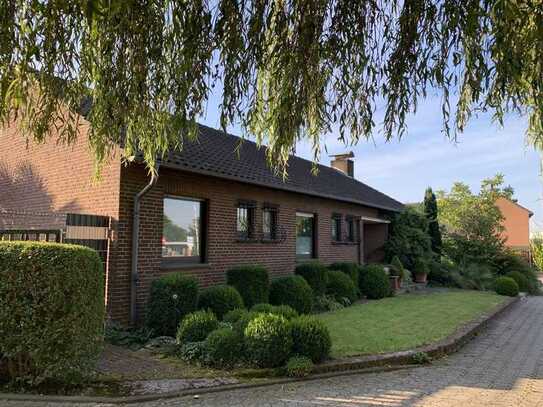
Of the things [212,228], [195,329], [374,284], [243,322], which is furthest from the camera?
[374,284]

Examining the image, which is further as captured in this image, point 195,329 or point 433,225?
point 433,225

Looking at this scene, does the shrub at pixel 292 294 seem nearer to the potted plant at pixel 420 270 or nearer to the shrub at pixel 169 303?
the shrub at pixel 169 303

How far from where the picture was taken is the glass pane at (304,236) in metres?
14.6

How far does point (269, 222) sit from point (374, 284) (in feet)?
13.9

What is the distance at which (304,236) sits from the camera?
49.0ft

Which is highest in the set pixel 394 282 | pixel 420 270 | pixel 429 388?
pixel 420 270

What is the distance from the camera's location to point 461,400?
5.38 metres

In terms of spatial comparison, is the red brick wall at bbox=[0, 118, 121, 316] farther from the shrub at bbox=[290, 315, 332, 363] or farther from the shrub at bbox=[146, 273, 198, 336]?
the shrub at bbox=[290, 315, 332, 363]

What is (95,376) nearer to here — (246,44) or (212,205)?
(246,44)

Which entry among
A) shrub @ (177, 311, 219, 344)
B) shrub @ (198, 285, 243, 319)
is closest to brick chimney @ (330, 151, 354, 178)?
shrub @ (198, 285, 243, 319)

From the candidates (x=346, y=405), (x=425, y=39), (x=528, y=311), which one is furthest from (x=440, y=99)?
(x=528, y=311)

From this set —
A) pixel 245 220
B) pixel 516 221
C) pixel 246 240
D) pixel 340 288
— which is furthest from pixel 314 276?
pixel 516 221

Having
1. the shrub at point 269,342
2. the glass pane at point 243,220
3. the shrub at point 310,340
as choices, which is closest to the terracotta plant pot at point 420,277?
the glass pane at point 243,220

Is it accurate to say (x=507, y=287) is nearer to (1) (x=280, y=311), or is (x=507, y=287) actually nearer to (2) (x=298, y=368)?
(1) (x=280, y=311)
